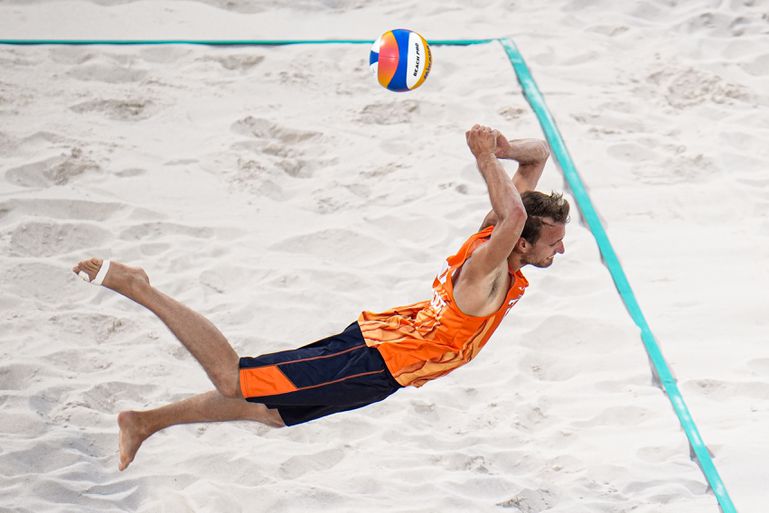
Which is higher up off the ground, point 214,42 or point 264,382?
point 264,382

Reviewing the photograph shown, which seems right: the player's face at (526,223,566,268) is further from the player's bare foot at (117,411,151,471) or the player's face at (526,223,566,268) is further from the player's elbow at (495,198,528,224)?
the player's bare foot at (117,411,151,471)

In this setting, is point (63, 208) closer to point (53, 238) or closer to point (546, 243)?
point (53, 238)

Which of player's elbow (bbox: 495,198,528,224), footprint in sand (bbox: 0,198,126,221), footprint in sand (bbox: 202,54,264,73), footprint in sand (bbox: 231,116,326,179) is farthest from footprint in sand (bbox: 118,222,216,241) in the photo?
player's elbow (bbox: 495,198,528,224)

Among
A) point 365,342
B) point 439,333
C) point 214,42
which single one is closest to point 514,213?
point 439,333

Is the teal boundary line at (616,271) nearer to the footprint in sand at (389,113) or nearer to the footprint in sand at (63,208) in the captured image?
the footprint in sand at (389,113)

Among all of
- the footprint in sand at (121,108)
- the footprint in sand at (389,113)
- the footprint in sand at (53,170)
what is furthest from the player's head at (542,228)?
the footprint in sand at (121,108)

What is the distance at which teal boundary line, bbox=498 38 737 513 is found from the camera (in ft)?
14.1

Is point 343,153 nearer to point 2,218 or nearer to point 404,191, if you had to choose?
point 404,191

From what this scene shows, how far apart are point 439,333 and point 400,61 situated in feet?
3.46

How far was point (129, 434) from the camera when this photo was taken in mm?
3898

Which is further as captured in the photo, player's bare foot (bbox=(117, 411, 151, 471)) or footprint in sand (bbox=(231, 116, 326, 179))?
footprint in sand (bbox=(231, 116, 326, 179))

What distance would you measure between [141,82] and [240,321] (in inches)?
82.9

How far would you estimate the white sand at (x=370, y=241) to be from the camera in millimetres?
4332

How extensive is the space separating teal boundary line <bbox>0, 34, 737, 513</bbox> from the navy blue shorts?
1.25m
